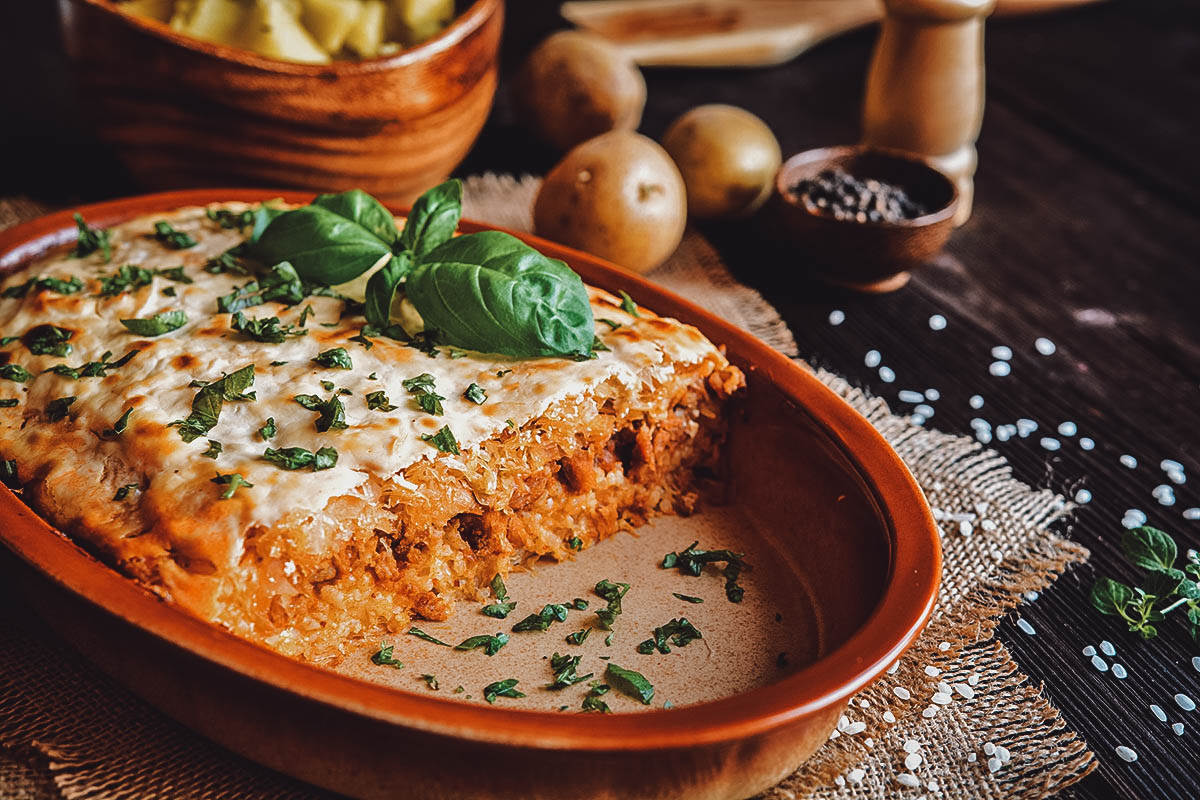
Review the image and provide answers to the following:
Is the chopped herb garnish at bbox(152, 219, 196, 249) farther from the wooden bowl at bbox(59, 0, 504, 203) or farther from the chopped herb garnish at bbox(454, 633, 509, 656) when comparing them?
the chopped herb garnish at bbox(454, 633, 509, 656)

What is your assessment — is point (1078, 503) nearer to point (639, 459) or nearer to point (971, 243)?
point (639, 459)

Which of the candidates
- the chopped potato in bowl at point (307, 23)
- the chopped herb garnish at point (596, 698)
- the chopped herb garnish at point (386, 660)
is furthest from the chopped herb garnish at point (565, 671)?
the chopped potato in bowl at point (307, 23)

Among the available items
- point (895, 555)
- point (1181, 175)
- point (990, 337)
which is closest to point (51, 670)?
point (895, 555)

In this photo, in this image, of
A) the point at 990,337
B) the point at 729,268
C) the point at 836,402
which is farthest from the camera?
the point at 729,268

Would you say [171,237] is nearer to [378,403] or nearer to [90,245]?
[90,245]

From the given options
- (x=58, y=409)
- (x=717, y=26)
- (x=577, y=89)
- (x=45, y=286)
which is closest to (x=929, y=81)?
(x=577, y=89)

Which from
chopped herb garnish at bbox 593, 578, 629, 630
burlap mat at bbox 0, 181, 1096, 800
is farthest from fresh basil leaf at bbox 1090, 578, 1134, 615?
chopped herb garnish at bbox 593, 578, 629, 630

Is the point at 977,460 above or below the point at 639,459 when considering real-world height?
below
